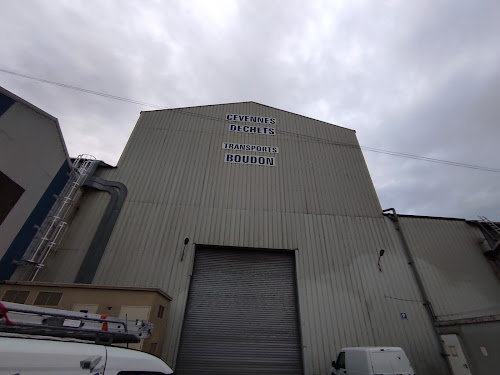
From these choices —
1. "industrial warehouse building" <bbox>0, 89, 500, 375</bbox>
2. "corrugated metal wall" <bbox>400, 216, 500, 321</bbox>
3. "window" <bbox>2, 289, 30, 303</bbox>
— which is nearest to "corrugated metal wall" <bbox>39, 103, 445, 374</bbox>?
"industrial warehouse building" <bbox>0, 89, 500, 375</bbox>

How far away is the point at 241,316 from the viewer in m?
10.3

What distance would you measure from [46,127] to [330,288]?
13.8 metres

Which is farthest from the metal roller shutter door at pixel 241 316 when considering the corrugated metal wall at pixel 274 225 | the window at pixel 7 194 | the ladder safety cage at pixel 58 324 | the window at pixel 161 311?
the ladder safety cage at pixel 58 324

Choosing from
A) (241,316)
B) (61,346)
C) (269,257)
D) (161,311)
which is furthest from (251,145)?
(61,346)

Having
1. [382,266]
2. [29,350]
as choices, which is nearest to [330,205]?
[382,266]

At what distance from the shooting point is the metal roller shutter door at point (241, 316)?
940cm

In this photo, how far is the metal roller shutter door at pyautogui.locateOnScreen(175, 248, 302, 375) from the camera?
9.40 meters

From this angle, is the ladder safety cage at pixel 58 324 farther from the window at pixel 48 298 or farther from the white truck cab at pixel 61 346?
the window at pixel 48 298

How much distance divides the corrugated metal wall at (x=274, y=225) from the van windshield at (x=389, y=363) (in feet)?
10.8

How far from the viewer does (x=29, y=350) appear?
1966 millimetres

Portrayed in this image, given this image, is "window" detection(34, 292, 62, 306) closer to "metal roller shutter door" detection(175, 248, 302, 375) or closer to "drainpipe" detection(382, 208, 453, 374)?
"metal roller shutter door" detection(175, 248, 302, 375)

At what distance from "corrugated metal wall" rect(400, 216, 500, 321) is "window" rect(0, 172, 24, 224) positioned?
17.2 m

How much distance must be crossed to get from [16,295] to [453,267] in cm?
1829

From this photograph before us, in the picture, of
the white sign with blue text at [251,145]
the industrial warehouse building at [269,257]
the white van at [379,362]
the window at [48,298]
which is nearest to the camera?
the white van at [379,362]
